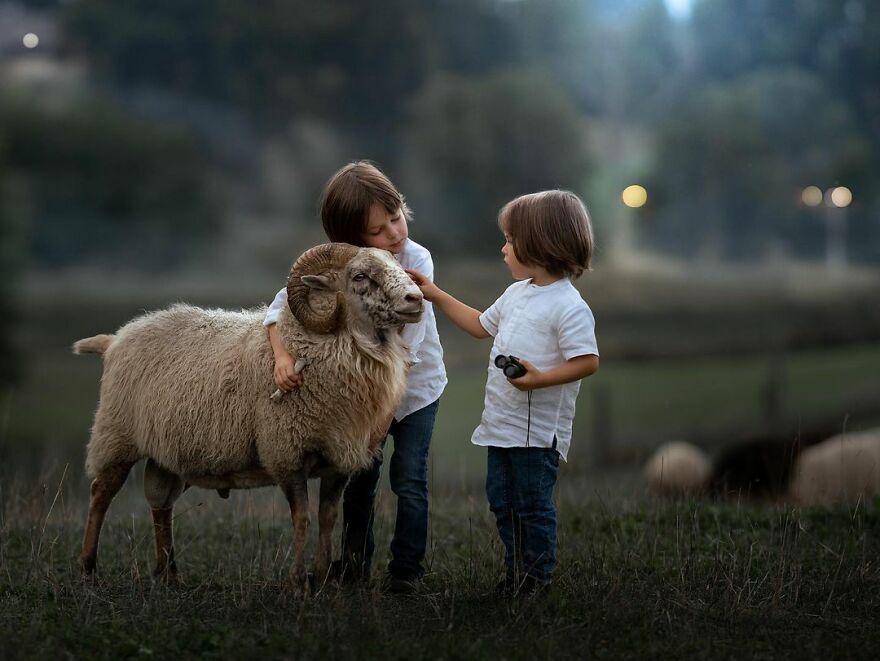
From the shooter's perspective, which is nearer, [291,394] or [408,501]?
[291,394]

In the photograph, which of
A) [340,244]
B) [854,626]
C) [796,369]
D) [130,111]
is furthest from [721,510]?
[130,111]

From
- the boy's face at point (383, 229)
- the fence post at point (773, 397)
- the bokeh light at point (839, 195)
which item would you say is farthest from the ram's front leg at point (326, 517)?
the fence post at point (773, 397)

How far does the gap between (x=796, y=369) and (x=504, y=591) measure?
2197 cm

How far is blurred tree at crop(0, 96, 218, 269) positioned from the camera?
83.2 ft

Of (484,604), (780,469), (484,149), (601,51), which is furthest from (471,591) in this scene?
(601,51)

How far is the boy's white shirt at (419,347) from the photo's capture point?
598 cm

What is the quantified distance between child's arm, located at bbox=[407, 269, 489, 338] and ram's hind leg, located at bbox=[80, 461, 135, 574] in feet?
7.29

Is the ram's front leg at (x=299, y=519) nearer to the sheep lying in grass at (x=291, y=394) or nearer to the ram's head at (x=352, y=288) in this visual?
the sheep lying in grass at (x=291, y=394)

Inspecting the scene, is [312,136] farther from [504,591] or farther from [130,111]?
[504,591]

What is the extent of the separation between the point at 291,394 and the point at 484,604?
1.52m

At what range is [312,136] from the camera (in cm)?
2655

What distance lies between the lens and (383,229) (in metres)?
5.89

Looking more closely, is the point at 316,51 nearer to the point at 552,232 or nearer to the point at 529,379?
the point at 552,232

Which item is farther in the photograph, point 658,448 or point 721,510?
point 658,448
